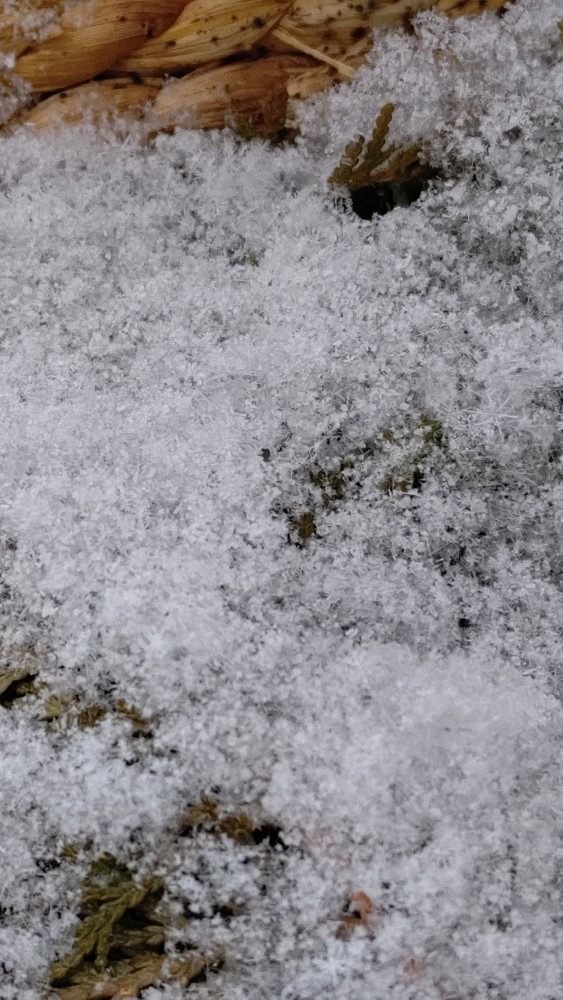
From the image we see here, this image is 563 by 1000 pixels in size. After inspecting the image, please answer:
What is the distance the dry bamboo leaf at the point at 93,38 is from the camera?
157cm

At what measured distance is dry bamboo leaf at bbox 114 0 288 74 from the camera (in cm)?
156

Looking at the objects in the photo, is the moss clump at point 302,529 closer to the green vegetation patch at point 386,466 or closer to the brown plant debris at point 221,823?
the green vegetation patch at point 386,466

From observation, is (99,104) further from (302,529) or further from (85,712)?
(85,712)

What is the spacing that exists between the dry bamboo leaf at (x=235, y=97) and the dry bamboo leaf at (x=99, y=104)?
38mm

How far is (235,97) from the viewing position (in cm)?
162

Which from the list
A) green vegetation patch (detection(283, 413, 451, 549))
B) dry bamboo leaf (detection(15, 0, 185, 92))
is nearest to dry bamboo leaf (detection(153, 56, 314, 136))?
dry bamboo leaf (detection(15, 0, 185, 92))

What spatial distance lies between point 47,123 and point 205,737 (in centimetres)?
Result: 130

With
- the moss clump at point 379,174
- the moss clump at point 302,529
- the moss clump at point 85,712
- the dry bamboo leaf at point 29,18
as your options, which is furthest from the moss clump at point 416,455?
the dry bamboo leaf at point 29,18

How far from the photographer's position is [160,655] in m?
1.38

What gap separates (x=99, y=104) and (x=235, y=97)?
11.4 inches

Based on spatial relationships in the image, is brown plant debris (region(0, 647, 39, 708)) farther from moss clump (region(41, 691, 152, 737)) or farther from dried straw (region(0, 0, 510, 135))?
dried straw (region(0, 0, 510, 135))

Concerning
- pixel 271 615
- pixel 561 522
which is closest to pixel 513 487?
pixel 561 522

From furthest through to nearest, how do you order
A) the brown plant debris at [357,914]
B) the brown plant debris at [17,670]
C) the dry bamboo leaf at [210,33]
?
1. the dry bamboo leaf at [210,33]
2. the brown plant debris at [17,670]
3. the brown plant debris at [357,914]

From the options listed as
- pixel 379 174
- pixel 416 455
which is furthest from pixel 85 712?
pixel 379 174
